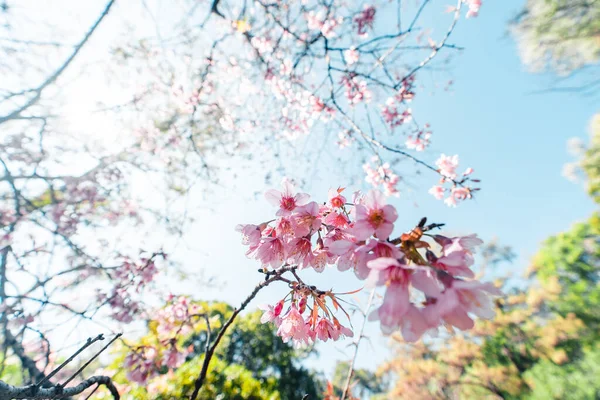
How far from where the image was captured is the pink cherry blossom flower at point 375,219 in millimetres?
759

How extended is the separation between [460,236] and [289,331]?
26.6 inches

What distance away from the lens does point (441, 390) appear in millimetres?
10867

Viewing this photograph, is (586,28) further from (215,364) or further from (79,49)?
(215,364)

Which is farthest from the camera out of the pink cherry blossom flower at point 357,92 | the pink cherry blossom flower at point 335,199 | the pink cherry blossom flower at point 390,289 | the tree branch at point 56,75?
the pink cherry blossom flower at point 357,92

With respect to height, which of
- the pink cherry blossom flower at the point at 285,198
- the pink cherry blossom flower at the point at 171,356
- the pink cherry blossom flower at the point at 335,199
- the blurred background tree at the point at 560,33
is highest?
the blurred background tree at the point at 560,33

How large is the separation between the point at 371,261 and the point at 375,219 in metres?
0.20

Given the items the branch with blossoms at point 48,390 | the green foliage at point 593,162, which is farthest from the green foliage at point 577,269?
the branch with blossoms at point 48,390

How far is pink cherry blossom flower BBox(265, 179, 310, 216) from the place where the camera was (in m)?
1.02

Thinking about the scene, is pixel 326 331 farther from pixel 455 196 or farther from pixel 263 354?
pixel 263 354

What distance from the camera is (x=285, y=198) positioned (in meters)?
1.07

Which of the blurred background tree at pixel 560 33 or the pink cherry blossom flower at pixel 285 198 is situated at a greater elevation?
the blurred background tree at pixel 560 33

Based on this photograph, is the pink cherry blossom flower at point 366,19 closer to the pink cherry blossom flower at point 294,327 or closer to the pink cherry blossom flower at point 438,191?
the pink cherry blossom flower at point 438,191

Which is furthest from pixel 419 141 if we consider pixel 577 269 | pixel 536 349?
pixel 577 269

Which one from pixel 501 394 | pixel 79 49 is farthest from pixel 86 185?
pixel 501 394
